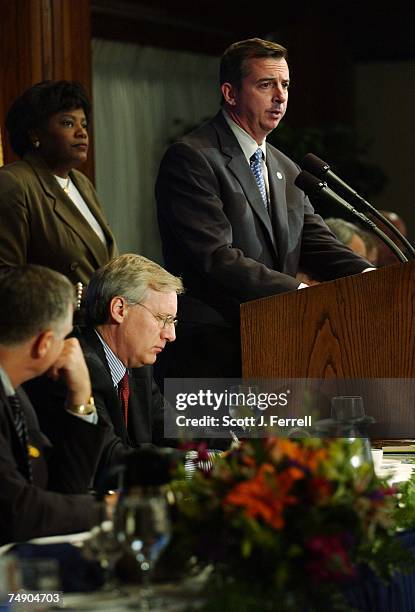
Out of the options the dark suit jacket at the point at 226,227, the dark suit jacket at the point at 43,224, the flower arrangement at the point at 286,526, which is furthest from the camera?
the dark suit jacket at the point at 43,224

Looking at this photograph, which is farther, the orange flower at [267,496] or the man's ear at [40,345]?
the man's ear at [40,345]

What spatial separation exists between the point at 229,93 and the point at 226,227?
478mm

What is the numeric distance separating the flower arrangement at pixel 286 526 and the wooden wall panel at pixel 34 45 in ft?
11.0

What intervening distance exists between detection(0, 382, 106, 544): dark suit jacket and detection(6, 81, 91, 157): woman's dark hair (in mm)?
1559

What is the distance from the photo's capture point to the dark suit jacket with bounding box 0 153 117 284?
384cm

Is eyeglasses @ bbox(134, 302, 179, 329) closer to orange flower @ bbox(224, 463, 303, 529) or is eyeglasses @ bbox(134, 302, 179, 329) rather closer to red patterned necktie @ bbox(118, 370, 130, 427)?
red patterned necktie @ bbox(118, 370, 130, 427)

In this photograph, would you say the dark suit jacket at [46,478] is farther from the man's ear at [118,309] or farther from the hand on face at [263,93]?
the hand on face at [263,93]

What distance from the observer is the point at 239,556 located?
1701 mm

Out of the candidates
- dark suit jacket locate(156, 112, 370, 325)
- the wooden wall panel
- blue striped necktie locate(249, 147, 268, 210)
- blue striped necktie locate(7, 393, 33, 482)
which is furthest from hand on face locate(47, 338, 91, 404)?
the wooden wall panel

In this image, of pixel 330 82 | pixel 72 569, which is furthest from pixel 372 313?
pixel 330 82

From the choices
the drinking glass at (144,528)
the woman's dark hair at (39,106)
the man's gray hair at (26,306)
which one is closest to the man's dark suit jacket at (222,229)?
the woman's dark hair at (39,106)

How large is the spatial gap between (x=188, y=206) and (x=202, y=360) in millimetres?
463

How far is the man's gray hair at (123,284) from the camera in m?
3.28

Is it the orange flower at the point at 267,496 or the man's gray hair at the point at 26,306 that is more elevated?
the man's gray hair at the point at 26,306
